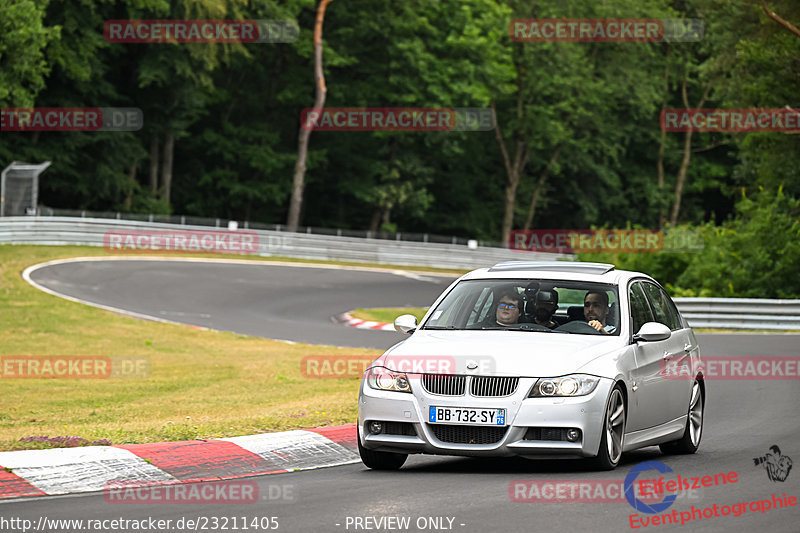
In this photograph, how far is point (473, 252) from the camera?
5184cm

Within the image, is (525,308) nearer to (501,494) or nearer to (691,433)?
(691,433)

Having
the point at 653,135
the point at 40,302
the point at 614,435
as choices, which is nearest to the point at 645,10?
the point at 653,135

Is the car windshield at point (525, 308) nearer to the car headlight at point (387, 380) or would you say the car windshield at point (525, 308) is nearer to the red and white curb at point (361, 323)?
the car headlight at point (387, 380)

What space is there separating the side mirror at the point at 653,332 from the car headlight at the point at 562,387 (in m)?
1.00

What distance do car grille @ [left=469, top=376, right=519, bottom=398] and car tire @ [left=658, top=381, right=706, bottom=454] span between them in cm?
248

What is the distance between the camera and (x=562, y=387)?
859cm

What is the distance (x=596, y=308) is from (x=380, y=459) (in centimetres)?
217

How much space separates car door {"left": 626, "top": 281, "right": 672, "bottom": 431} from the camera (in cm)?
941

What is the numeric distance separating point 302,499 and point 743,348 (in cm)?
1601

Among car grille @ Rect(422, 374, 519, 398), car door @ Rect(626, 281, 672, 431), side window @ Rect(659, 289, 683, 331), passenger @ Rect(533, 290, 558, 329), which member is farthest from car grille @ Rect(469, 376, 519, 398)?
side window @ Rect(659, 289, 683, 331)

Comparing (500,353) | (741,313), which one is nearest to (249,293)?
(741,313)

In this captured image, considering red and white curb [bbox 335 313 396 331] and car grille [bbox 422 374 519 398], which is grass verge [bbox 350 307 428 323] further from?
car grille [bbox 422 374 519 398]

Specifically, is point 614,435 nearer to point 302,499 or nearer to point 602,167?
point 302,499

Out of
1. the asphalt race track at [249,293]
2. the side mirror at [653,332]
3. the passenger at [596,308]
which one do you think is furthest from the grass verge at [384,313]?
the side mirror at [653,332]
